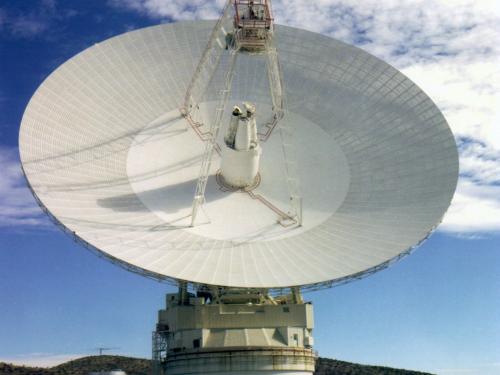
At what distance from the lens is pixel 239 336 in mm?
36750

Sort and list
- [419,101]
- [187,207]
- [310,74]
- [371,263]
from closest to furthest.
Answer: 1. [371,263]
2. [187,207]
3. [419,101]
4. [310,74]

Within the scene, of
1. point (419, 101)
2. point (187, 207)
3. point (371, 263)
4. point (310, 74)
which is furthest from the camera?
point (310, 74)

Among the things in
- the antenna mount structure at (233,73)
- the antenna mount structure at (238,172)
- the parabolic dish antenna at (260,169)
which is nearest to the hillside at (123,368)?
the antenna mount structure at (238,172)

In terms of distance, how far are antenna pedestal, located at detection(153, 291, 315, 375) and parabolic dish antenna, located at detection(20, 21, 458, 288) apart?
4.76 metres

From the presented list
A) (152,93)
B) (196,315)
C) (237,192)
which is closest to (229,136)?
(237,192)

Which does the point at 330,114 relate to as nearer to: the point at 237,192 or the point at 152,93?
the point at 237,192

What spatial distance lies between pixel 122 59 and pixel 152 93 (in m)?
2.74

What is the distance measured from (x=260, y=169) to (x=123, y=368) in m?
61.1

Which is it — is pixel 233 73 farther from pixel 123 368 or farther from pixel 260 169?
pixel 123 368

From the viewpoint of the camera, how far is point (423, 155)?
38750 mm

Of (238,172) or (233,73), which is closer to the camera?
(238,172)

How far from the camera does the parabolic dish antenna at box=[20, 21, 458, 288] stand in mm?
33344

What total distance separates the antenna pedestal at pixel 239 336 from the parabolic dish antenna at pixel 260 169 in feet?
15.6

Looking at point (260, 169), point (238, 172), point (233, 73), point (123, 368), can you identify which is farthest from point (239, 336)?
point (123, 368)
